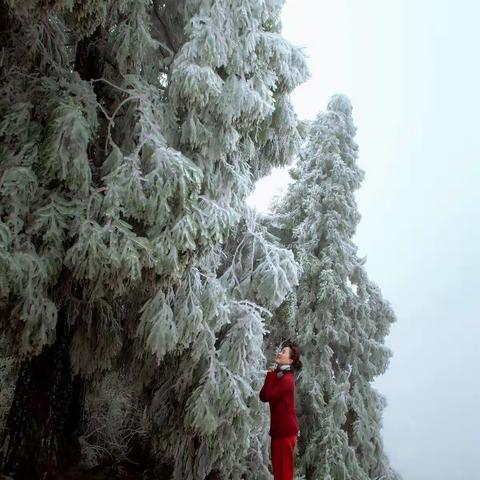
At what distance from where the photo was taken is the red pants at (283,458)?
3.96 m

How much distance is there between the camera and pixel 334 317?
33.9ft

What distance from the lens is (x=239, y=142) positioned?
6.03 m

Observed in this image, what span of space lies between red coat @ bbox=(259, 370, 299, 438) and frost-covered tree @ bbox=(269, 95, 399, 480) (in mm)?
5345

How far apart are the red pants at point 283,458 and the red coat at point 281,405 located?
0.05 metres

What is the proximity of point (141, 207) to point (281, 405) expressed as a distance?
6.80 ft

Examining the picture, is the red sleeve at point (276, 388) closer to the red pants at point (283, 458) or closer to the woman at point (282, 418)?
the woman at point (282, 418)

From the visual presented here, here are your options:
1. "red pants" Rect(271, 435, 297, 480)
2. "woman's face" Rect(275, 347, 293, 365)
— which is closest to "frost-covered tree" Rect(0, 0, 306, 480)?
"woman's face" Rect(275, 347, 293, 365)

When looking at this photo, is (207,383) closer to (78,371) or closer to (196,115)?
(78,371)

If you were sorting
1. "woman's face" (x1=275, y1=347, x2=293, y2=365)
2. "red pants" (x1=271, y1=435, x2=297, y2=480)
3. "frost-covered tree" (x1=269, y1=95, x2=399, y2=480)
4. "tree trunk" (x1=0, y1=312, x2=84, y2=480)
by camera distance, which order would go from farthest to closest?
1. "frost-covered tree" (x1=269, y1=95, x2=399, y2=480)
2. "tree trunk" (x1=0, y1=312, x2=84, y2=480)
3. "woman's face" (x1=275, y1=347, x2=293, y2=365)
4. "red pants" (x1=271, y1=435, x2=297, y2=480)

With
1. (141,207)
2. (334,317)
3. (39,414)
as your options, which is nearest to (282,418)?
(141,207)

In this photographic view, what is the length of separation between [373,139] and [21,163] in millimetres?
96772

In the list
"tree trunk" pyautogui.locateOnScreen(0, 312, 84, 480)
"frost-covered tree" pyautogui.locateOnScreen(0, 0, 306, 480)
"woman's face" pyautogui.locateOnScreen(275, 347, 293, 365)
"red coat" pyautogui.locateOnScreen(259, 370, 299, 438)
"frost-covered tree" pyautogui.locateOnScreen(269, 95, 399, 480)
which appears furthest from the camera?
"frost-covered tree" pyautogui.locateOnScreen(269, 95, 399, 480)

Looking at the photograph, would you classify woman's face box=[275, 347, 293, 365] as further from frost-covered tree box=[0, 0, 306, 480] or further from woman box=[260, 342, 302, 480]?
frost-covered tree box=[0, 0, 306, 480]

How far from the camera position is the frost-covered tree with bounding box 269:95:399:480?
31.6ft
